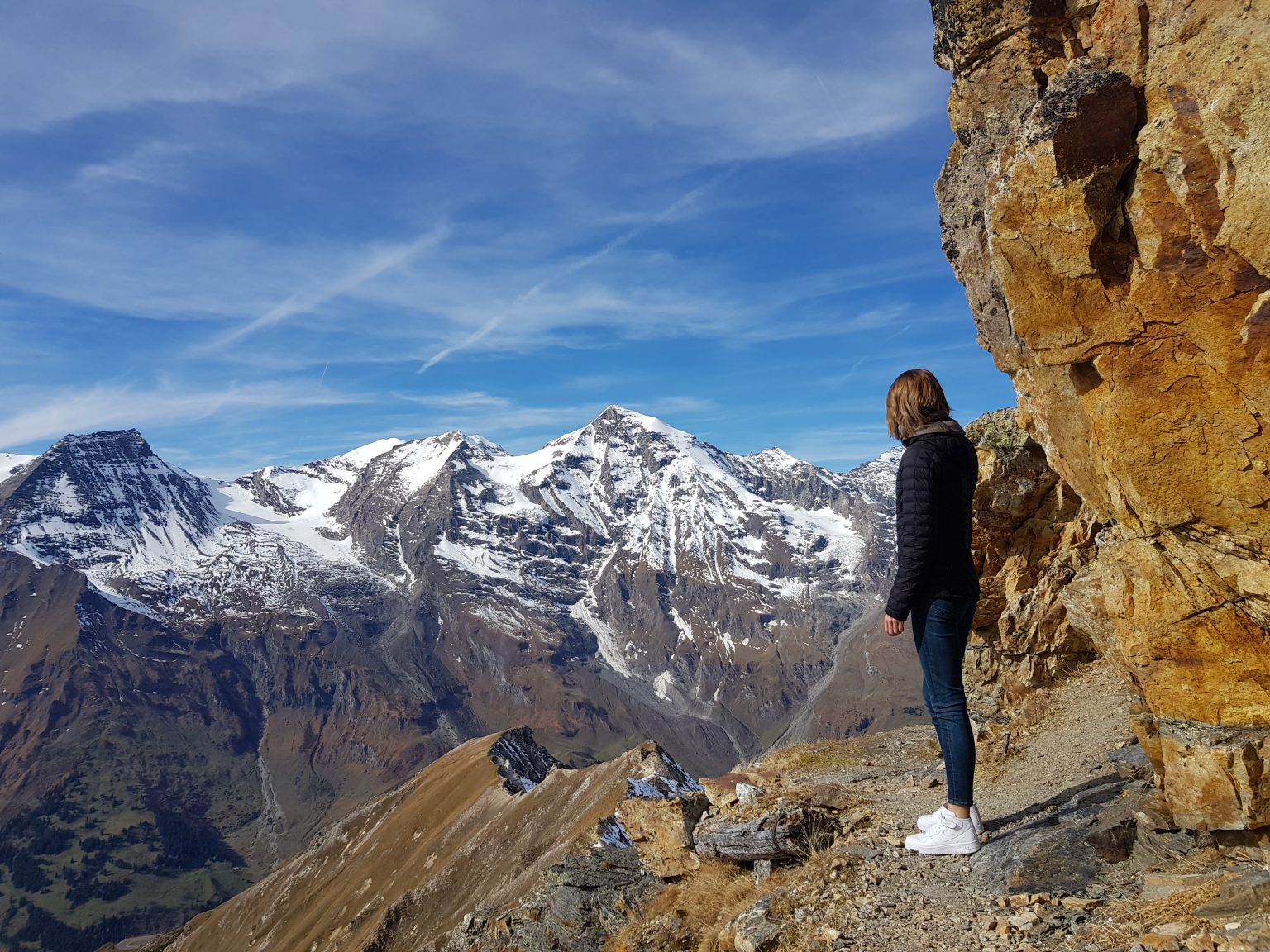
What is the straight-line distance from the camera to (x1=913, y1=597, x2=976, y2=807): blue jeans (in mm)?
9344

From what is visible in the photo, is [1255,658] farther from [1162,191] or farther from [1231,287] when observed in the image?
[1162,191]

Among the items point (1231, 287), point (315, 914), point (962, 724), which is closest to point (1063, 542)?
point (962, 724)

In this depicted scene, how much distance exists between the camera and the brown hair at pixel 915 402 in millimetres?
9500

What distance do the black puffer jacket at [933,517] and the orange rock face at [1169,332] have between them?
1445mm

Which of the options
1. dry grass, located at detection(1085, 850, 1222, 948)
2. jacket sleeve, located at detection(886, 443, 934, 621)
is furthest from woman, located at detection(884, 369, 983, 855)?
dry grass, located at detection(1085, 850, 1222, 948)

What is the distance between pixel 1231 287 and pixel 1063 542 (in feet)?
46.1

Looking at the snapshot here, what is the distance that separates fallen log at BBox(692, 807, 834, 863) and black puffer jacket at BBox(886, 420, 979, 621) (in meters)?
4.37

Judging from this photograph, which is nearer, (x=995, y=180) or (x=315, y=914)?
(x=995, y=180)

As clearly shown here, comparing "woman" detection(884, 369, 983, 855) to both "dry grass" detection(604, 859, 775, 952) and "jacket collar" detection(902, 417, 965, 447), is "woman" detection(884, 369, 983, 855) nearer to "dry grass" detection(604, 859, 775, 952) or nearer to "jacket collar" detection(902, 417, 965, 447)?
"jacket collar" detection(902, 417, 965, 447)

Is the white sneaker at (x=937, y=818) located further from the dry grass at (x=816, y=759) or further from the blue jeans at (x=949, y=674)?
the dry grass at (x=816, y=759)

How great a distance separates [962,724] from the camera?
31.4 feet

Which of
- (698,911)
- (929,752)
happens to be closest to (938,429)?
(698,911)

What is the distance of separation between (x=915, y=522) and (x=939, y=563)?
0.56 meters

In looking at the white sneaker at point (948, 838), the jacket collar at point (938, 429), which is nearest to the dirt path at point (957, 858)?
the white sneaker at point (948, 838)
